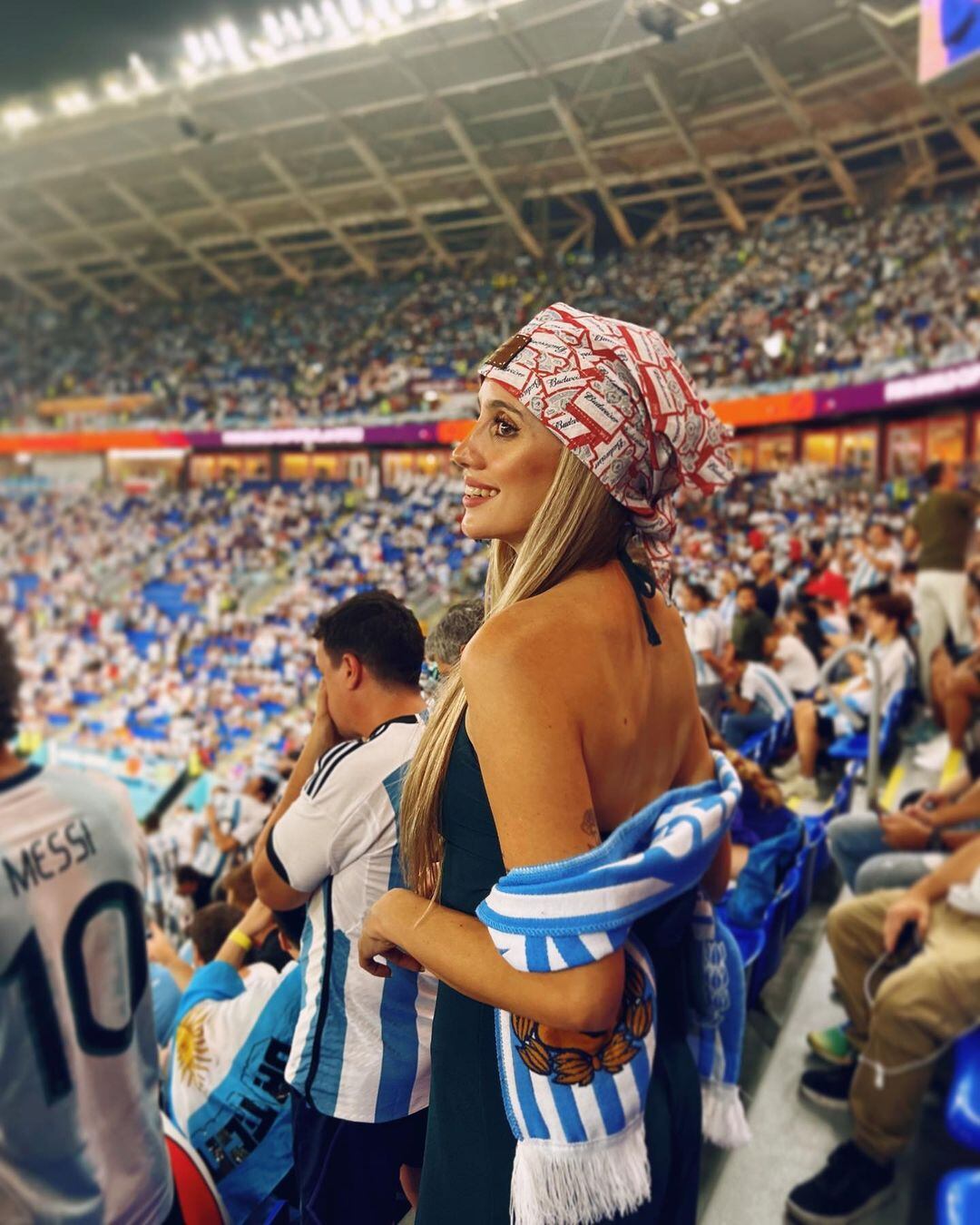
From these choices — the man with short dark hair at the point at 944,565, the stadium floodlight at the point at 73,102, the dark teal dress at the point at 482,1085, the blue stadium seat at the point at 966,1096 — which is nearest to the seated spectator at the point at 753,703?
the man with short dark hair at the point at 944,565

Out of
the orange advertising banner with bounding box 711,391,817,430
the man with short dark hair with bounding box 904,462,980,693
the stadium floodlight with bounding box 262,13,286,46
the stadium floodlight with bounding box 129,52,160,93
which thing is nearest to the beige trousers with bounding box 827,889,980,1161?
the man with short dark hair with bounding box 904,462,980,693

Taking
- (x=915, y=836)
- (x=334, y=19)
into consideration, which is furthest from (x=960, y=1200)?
(x=334, y=19)

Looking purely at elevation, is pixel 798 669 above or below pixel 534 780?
below

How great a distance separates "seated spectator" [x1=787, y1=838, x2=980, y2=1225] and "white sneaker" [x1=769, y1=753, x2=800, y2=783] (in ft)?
8.86

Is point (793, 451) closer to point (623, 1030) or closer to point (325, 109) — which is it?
point (325, 109)

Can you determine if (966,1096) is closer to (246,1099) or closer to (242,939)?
(246,1099)

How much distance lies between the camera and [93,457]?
3012 centimetres

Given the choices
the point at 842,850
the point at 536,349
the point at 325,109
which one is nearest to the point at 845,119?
the point at 325,109

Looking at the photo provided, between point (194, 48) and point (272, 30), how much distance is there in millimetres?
2309

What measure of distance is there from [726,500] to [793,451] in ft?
11.4

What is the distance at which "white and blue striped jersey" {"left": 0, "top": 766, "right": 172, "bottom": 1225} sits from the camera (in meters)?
1.12

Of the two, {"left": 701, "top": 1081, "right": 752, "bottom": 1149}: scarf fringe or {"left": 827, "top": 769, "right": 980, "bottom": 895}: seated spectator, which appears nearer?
{"left": 701, "top": 1081, "right": 752, "bottom": 1149}: scarf fringe

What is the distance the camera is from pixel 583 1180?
933mm

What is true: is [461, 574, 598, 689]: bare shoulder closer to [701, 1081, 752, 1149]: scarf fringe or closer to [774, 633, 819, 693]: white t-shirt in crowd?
[701, 1081, 752, 1149]: scarf fringe
